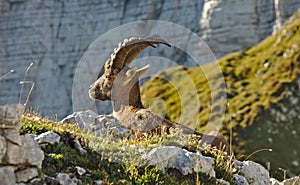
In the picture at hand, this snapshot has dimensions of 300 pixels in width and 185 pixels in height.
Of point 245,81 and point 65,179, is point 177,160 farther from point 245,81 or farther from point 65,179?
point 245,81

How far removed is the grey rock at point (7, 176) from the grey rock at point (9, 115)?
63 cm

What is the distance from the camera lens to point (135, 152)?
13.1m

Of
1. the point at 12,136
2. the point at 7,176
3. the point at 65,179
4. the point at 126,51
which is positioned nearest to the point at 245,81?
the point at 126,51

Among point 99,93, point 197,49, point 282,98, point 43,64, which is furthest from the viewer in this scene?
point 43,64

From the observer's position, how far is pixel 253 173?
14523mm

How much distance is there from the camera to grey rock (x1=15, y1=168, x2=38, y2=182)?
1034cm

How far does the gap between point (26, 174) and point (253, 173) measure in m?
5.76

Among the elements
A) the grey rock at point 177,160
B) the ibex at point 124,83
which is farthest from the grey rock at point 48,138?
the ibex at point 124,83

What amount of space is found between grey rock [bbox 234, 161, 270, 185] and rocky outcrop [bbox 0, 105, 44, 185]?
5.31 meters

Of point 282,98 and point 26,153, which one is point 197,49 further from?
point 26,153

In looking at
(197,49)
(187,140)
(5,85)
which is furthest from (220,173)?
(5,85)

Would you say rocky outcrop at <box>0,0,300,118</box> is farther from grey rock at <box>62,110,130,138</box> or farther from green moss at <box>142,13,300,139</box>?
grey rock at <box>62,110,130,138</box>

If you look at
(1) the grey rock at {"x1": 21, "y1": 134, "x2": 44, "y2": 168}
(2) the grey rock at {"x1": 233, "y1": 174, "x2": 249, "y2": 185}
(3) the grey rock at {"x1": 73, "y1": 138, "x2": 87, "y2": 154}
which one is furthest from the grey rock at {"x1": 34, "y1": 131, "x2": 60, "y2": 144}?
(2) the grey rock at {"x1": 233, "y1": 174, "x2": 249, "y2": 185}

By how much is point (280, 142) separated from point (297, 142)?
5.03ft
